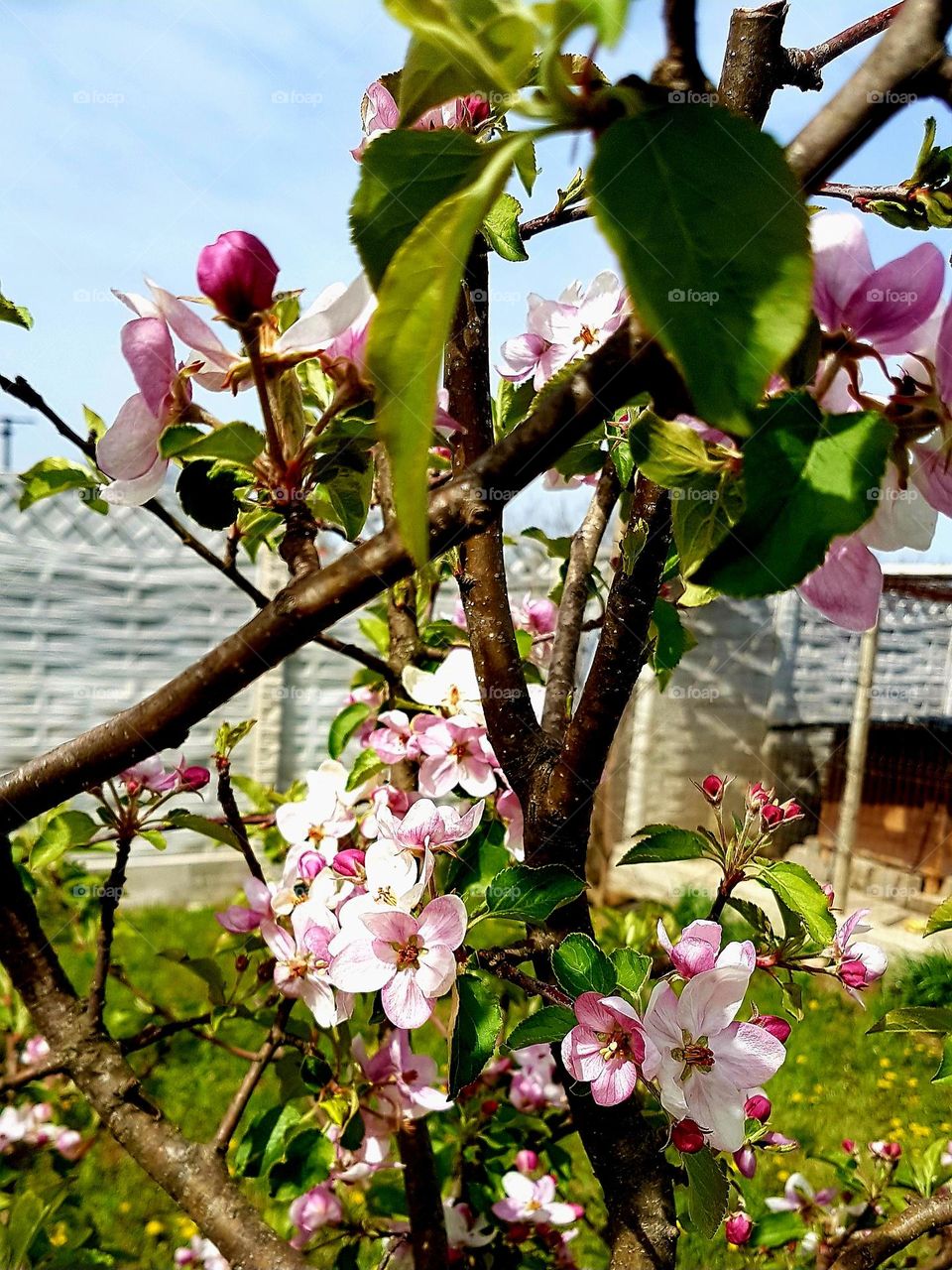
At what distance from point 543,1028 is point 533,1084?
3.51 ft

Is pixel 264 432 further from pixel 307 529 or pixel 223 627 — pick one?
pixel 223 627

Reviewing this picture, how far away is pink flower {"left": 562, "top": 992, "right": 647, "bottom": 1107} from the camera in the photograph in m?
0.60

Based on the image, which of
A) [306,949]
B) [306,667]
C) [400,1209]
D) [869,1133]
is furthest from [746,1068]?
[306,667]

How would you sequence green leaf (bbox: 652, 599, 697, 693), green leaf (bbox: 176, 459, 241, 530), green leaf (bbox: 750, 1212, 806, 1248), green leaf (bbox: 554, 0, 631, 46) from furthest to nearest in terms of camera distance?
green leaf (bbox: 750, 1212, 806, 1248), green leaf (bbox: 652, 599, 697, 693), green leaf (bbox: 176, 459, 241, 530), green leaf (bbox: 554, 0, 631, 46)

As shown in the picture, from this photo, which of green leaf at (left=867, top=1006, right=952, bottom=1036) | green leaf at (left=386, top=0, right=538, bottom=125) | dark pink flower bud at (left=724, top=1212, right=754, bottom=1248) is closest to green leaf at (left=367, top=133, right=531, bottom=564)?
green leaf at (left=386, top=0, right=538, bottom=125)

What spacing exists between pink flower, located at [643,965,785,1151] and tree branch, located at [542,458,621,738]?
0.87ft

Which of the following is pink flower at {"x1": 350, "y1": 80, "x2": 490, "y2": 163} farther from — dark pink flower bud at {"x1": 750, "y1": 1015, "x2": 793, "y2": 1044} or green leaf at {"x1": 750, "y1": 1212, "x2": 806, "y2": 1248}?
green leaf at {"x1": 750, "y1": 1212, "x2": 806, "y2": 1248}

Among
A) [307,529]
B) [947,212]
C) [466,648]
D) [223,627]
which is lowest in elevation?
[223,627]

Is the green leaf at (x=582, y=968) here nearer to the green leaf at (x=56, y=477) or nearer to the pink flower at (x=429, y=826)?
the pink flower at (x=429, y=826)

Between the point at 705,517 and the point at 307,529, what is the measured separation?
22 cm

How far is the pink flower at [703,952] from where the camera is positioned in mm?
625

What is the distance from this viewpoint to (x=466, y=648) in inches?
41.9

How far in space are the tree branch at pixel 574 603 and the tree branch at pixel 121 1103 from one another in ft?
1.40

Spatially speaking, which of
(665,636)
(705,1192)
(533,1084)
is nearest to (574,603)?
(665,636)
